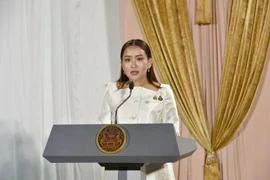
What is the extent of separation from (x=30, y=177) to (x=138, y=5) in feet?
5.20

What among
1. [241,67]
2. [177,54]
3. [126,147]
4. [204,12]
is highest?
[204,12]

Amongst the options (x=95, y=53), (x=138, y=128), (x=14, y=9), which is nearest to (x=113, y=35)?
(x=95, y=53)

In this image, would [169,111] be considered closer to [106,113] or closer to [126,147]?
[106,113]

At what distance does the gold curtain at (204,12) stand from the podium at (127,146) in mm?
2028

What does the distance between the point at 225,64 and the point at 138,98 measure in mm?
1490

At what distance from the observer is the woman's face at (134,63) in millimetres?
2096

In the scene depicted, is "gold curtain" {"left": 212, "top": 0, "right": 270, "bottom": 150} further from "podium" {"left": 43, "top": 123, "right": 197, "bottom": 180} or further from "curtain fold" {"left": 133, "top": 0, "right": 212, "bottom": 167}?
"podium" {"left": 43, "top": 123, "right": 197, "bottom": 180}

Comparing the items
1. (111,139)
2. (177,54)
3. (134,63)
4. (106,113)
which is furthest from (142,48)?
(177,54)

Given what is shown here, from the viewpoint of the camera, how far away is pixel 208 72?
343 centimetres

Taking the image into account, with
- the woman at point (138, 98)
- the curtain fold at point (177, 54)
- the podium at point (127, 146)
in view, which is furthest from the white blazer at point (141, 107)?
the curtain fold at point (177, 54)

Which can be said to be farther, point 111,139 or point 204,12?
point 204,12

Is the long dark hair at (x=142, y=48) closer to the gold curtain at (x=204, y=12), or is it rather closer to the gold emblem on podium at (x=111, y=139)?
the gold emblem on podium at (x=111, y=139)

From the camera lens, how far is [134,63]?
209 cm

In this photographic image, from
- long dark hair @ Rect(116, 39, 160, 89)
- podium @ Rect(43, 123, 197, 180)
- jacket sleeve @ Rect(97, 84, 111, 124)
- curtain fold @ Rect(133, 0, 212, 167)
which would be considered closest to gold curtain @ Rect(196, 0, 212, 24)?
curtain fold @ Rect(133, 0, 212, 167)
